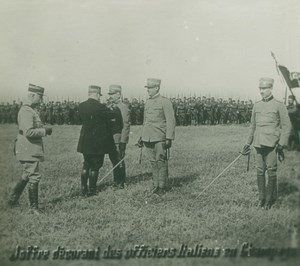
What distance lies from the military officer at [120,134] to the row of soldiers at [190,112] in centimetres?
1461

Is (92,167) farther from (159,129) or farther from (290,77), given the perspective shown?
(290,77)

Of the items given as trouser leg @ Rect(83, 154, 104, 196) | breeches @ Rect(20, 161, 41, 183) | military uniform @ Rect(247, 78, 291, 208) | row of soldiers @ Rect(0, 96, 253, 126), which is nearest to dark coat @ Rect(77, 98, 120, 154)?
trouser leg @ Rect(83, 154, 104, 196)

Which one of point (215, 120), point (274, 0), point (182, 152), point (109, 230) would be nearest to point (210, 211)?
point (109, 230)

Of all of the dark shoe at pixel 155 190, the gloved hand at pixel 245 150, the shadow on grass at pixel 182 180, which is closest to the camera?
the gloved hand at pixel 245 150

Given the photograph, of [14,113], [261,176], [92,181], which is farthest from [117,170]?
[14,113]

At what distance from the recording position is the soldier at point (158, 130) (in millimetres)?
6012

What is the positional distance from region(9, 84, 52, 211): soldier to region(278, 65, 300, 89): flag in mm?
2845

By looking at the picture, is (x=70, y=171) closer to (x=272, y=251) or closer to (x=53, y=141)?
(x=272, y=251)

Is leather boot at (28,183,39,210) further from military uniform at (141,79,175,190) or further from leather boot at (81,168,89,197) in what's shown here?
military uniform at (141,79,175,190)

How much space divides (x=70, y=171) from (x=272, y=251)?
4190mm

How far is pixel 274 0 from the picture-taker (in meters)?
5.27

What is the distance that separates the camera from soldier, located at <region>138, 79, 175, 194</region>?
6012 millimetres

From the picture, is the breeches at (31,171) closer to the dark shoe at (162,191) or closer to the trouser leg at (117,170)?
the trouser leg at (117,170)

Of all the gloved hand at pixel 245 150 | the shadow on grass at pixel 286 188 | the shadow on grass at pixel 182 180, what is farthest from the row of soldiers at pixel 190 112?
the gloved hand at pixel 245 150
